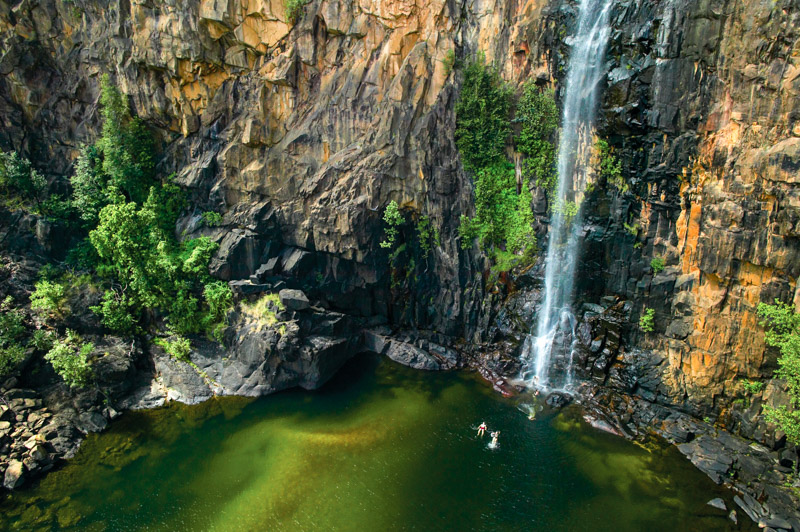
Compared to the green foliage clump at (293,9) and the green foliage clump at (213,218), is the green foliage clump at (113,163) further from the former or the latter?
the green foliage clump at (293,9)

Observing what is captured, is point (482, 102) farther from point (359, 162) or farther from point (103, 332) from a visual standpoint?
point (103, 332)

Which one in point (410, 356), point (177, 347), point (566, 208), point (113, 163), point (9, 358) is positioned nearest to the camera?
point (9, 358)

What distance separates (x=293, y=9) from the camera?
27.0m

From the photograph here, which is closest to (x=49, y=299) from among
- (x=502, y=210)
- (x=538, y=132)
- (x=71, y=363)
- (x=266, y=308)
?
(x=71, y=363)

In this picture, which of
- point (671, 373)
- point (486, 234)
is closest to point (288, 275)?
point (486, 234)

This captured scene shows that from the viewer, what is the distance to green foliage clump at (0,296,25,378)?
Answer: 73.7 ft

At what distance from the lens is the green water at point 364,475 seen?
17.6 m

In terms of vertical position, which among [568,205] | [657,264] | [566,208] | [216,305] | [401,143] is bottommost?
[216,305]

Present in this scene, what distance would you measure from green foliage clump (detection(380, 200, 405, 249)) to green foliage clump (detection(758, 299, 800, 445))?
1855 cm

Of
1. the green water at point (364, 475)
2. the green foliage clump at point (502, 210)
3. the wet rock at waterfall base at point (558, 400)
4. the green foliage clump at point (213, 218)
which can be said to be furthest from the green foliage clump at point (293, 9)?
the wet rock at waterfall base at point (558, 400)

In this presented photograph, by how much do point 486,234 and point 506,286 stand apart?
11.3 ft

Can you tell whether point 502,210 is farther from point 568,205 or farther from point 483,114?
point 483,114

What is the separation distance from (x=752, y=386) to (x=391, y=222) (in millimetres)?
19975

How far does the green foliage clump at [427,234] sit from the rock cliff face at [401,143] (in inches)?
18.2
